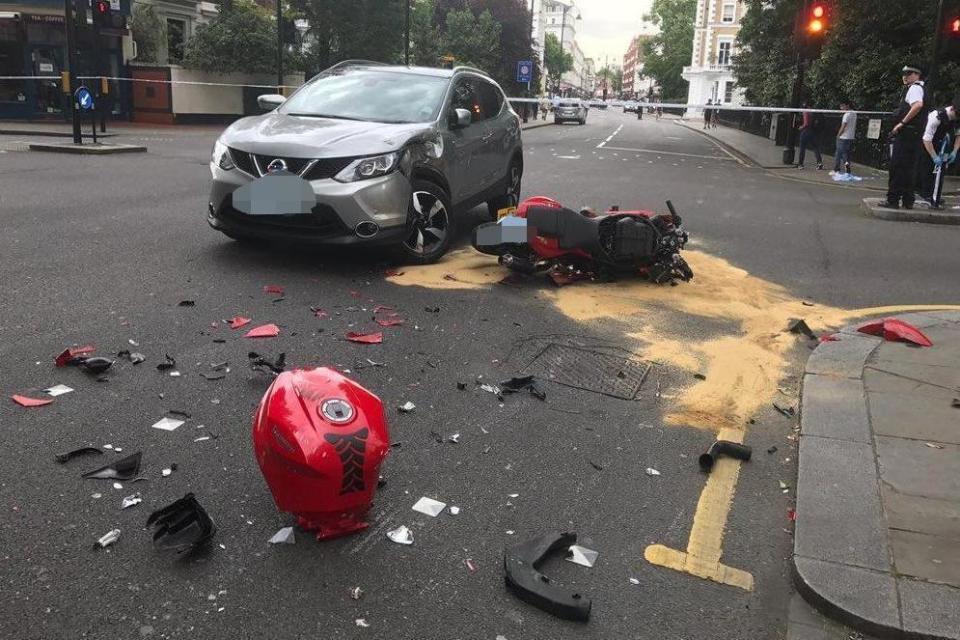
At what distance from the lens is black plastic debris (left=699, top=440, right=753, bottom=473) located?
383 cm

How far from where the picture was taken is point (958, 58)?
21000 mm

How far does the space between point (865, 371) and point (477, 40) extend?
49.8m

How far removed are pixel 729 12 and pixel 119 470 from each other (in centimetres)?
10566

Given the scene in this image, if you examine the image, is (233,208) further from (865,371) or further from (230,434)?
(865,371)

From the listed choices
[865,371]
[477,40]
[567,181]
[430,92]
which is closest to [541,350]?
[865,371]

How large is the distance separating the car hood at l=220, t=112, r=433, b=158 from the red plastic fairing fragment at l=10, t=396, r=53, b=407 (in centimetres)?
325

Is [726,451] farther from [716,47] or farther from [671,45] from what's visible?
[671,45]

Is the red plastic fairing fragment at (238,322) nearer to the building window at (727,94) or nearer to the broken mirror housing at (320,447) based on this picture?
the broken mirror housing at (320,447)

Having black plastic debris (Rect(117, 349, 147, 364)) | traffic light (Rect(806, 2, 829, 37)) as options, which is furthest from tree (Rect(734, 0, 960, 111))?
black plastic debris (Rect(117, 349, 147, 364))

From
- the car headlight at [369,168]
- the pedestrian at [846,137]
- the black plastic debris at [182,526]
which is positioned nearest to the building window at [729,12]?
the pedestrian at [846,137]

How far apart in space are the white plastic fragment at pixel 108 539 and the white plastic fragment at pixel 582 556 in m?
1.65

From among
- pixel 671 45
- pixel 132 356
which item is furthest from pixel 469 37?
pixel 671 45

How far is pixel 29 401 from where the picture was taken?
4020mm

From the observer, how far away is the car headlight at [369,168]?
264 inches
